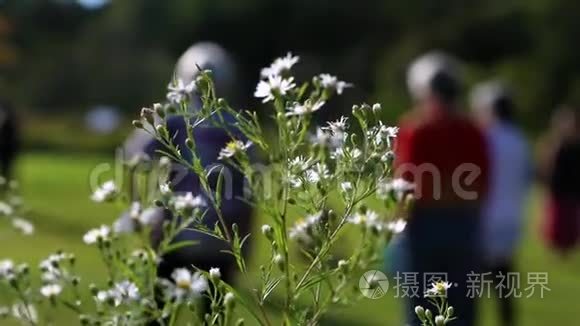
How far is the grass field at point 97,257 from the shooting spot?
8391 millimetres

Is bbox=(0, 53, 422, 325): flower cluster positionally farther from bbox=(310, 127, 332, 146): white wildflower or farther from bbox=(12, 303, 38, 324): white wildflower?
bbox=(12, 303, 38, 324): white wildflower

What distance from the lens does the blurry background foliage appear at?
1558 inches

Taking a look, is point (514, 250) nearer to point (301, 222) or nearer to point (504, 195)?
point (504, 195)

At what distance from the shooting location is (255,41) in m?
45.2

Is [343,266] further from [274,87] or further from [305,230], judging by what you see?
[274,87]

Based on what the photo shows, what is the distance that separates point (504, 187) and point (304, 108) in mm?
5909

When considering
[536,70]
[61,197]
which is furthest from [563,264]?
[536,70]

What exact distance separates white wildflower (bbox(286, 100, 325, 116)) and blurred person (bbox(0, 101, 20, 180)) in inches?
566

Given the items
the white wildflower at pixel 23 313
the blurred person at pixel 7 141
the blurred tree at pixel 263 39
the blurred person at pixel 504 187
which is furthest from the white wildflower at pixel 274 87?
the blurred tree at pixel 263 39

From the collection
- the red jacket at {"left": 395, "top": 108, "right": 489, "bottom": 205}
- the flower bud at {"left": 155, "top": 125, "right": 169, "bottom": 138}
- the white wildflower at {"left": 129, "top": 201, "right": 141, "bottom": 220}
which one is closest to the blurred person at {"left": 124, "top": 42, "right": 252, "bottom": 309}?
the red jacket at {"left": 395, "top": 108, "right": 489, "bottom": 205}

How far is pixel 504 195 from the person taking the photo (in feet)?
25.4

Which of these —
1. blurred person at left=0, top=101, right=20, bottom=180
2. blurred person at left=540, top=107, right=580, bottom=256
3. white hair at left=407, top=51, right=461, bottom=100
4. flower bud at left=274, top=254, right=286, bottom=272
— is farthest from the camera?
blurred person at left=0, top=101, right=20, bottom=180

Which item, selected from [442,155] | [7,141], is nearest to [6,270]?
[442,155]

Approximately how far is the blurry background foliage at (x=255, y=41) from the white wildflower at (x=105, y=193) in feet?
117
